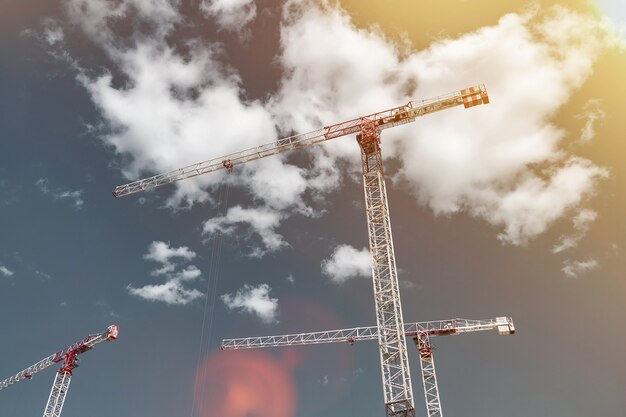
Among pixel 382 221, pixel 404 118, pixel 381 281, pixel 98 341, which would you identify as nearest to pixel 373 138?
pixel 404 118

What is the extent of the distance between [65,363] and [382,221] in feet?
215

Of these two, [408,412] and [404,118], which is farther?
[404,118]

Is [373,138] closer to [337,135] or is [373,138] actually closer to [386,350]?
[337,135]

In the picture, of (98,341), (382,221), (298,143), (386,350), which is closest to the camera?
(386,350)

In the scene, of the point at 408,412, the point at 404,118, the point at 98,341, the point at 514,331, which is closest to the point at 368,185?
the point at 404,118

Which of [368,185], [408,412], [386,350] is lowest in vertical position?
[408,412]

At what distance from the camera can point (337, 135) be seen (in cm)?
8056

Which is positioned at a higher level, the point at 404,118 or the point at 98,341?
the point at 404,118

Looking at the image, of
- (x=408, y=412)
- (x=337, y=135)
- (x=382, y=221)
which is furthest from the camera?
(x=337, y=135)

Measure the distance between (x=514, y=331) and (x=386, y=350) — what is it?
122 feet

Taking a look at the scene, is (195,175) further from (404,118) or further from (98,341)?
(404,118)

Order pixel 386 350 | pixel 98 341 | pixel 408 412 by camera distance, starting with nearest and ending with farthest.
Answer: pixel 408 412, pixel 386 350, pixel 98 341

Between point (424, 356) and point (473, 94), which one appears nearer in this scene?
point (473, 94)

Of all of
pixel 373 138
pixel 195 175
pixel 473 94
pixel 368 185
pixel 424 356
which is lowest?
pixel 424 356
